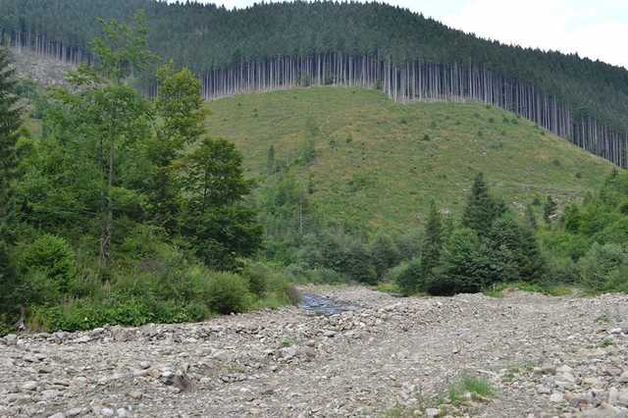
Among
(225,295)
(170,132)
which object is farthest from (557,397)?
(170,132)

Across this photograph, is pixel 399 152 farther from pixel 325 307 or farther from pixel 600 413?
pixel 600 413

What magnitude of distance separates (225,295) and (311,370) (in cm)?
1179

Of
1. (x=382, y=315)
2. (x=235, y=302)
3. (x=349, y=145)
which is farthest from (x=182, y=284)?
(x=349, y=145)

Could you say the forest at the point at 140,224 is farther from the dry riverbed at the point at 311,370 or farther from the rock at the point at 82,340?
the dry riverbed at the point at 311,370

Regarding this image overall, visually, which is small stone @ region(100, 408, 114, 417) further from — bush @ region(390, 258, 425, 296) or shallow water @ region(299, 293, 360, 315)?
bush @ region(390, 258, 425, 296)

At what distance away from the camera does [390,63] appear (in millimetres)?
147750

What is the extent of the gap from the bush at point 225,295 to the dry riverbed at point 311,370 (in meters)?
4.72

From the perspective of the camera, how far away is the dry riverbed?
29.5 ft

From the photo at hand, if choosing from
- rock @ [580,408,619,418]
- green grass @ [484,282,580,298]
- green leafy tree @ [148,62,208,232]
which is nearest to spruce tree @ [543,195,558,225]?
green grass @ [484,282,580,298]

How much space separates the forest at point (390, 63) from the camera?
147m

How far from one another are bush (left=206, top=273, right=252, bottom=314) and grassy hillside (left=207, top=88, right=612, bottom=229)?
2242 inches

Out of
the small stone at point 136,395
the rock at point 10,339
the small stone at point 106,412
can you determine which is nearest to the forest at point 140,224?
the rock at point 10,339

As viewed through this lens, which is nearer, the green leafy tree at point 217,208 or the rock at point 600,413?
the rock at point 600,413

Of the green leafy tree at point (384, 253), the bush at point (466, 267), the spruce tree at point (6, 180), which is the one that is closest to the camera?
the spruce tree at point (6, 180)
